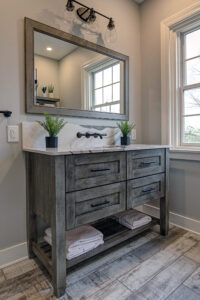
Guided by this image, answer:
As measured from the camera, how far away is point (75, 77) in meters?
1.78

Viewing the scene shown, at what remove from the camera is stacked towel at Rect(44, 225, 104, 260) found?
1.32 meters

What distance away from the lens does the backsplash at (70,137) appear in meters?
1.51

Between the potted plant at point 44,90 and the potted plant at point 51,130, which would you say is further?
the potted plant at point 44,90

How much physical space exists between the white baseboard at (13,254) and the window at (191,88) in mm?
1885

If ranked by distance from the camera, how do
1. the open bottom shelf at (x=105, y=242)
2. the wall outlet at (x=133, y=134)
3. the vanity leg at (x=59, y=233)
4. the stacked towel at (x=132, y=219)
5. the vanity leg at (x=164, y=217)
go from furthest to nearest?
the wall outlet at (x=133, y=134) < the vanity leg at (x=164, y=217) < the stacked towel at (x=132, y=219) < the open bottom shelf at (x=105, y=242) < the vanity leg at (x=59, y=233)

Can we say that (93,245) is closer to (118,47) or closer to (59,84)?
(59,84)

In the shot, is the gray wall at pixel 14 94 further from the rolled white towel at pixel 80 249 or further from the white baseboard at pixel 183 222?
the white baseboard at pixel 183 222

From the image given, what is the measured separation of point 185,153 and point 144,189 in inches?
26.8

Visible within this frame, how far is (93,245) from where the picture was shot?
1423 mm

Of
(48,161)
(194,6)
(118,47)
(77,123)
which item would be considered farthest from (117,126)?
(194,6)

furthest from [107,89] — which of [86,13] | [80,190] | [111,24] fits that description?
[80,190]

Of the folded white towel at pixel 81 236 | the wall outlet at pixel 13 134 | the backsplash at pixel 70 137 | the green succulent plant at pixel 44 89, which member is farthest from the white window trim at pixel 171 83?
the wall outlet at pixel 13 134

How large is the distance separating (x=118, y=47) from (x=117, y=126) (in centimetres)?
90

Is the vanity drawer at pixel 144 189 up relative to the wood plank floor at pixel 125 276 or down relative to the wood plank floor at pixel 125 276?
up
